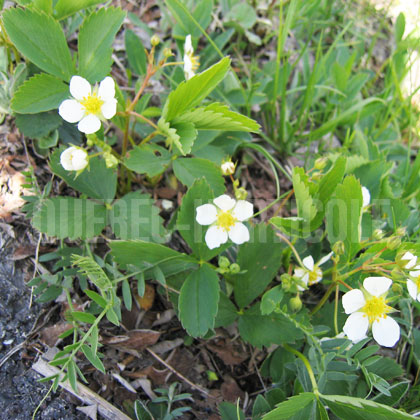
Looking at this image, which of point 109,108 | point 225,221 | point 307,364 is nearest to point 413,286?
point 307,364

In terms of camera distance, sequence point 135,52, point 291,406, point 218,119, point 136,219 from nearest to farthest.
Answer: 1. point 291,406
2. point 218,119
3. point 136,219
4. point 135,52

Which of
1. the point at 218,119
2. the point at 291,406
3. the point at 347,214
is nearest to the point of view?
the point at 291,406

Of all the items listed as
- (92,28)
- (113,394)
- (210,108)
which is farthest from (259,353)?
(92,28)

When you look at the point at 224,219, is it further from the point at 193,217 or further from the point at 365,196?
the point at 365,196

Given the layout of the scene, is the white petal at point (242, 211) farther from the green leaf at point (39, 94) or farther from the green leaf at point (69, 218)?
the green leaf at point (39, 94)

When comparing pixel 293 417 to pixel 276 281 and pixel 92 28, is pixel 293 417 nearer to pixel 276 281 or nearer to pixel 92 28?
pixel 276 281

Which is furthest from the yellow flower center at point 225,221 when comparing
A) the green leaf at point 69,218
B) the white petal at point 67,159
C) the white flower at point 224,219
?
the white petal at point 67,159

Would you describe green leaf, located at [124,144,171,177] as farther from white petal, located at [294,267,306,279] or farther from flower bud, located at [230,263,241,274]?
white petal, located at [294,267,306,279]
